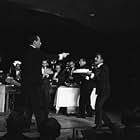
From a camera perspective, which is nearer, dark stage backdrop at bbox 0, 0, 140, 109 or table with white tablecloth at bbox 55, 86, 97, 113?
table with white tablecloth at bbox 55, 86, 97, 113

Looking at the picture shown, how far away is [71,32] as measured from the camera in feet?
36.1

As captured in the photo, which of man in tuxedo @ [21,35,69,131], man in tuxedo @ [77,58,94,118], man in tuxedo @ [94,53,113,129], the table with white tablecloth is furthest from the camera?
the table with white tablecloth

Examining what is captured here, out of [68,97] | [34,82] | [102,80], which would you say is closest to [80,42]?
[68,97]

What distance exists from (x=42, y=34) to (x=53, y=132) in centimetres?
913

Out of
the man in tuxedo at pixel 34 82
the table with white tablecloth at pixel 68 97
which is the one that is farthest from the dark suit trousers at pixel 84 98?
the man in tuxedo at pixel 34 82

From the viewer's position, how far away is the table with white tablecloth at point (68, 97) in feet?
26.2

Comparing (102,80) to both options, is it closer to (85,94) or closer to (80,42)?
(85,94)

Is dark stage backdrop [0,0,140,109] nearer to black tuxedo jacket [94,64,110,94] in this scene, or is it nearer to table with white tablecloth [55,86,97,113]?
table with white tablecloth [55,86,97,113]

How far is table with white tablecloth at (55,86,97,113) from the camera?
8.00 meters

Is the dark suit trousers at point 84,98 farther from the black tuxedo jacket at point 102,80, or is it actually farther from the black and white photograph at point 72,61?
the black tuxedo jacket at point 102,80

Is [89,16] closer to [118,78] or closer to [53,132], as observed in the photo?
[118,78]

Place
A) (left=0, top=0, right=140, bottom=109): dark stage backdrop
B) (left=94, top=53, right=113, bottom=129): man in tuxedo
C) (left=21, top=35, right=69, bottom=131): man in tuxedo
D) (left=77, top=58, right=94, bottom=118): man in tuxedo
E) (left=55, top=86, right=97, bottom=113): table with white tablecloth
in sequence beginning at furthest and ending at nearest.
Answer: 1. (left=0, top=0, right=140, bottom=109): dark stage backdrop
2. (left=55, top=86, right=97, bottom=113): table with white tablecloth
3. (left=77, top=58, right=94, bottom=118): man in tuxedo
4. (left=94, top=53, right=113, bottom=129): man in tuxedo
5. (left=21, top=35, right=69, bottom=131): man in tuxedo

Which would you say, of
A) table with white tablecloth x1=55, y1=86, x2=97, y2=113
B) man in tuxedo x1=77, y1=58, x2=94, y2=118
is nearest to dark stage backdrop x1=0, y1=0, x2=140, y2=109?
table with white tablecloth x1=55, y1=86, x2=97, y2=113

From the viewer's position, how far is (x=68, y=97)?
8.08m
